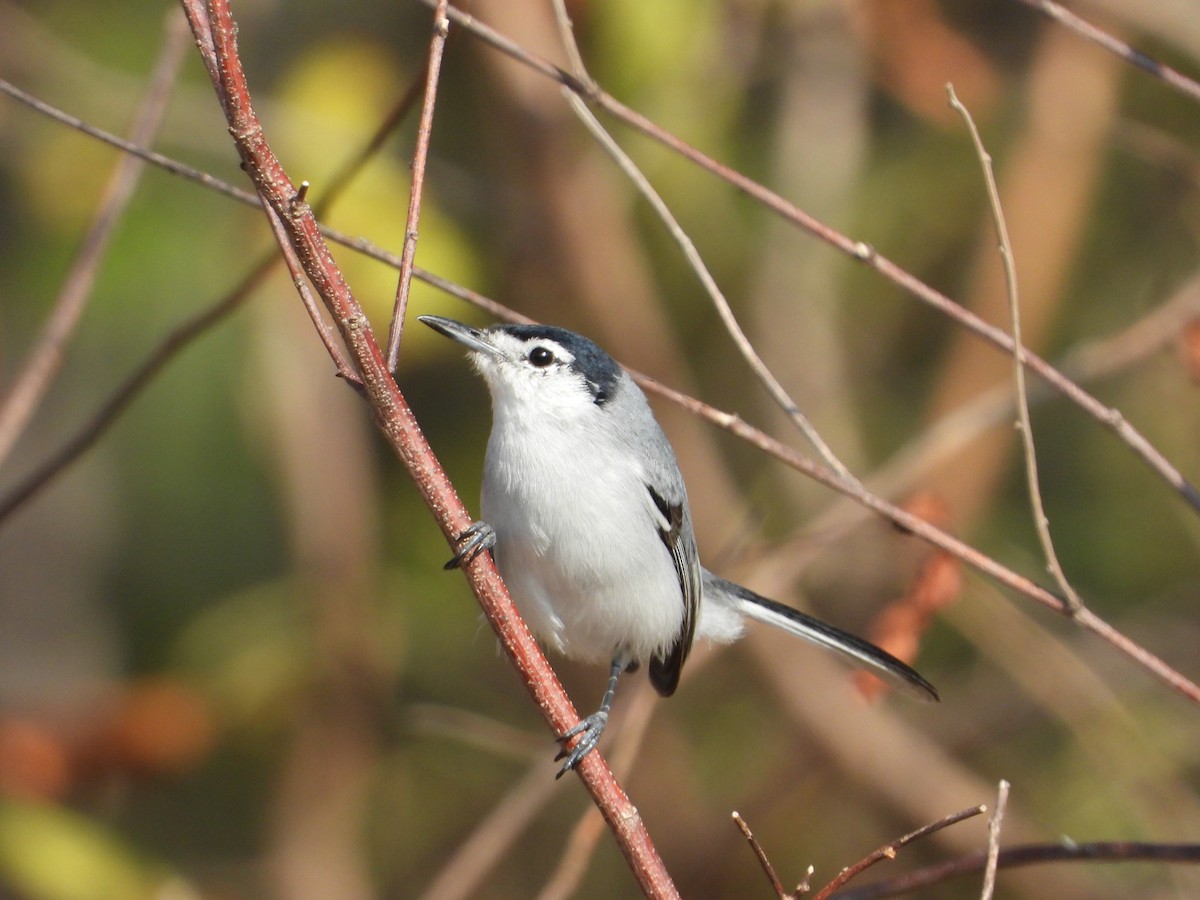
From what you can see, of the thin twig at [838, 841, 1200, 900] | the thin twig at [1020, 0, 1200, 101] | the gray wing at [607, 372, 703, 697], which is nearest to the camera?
the thin twig at [838, 841, 1200, 900]

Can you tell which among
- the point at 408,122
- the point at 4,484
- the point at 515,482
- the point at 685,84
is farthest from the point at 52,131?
the point at 515,482

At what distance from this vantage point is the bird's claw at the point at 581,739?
147 centimetres

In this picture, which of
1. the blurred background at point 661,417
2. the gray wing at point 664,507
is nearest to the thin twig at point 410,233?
the gray wing at point 664,507

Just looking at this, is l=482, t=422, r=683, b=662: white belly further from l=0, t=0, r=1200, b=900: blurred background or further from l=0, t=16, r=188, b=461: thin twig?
l=0, t=16, r=188, b=461: thin twig

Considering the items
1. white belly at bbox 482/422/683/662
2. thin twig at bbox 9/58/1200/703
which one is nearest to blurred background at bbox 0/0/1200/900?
white belly at bbox 482/422/683/662

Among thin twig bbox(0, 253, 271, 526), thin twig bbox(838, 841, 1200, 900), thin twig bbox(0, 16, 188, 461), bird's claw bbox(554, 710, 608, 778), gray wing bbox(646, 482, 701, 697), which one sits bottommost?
thin twig bbox(838, 841, 1200, 900)

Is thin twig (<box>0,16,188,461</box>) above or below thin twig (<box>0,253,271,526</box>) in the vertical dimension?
above

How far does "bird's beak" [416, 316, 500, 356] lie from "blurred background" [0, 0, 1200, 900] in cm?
75

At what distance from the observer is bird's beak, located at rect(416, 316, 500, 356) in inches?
79.8

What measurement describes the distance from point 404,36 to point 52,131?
43.3 inches

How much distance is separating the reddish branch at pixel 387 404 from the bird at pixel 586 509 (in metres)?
0.63

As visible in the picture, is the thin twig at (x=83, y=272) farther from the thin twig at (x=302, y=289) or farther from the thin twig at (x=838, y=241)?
the thin twig at (x=302, y=289)

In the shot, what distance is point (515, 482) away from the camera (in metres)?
2.18

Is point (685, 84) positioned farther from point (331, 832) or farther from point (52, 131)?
point (331, 832)
